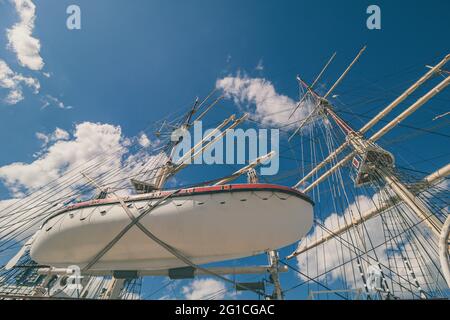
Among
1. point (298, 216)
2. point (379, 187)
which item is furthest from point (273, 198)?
point (379, 187)

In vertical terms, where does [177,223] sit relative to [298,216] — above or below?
below

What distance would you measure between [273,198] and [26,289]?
34274 millimetres

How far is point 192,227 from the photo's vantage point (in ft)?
22.8

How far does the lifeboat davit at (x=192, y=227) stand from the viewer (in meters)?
6.92

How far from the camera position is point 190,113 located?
818 inches

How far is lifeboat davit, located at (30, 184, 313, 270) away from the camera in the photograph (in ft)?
22.7
